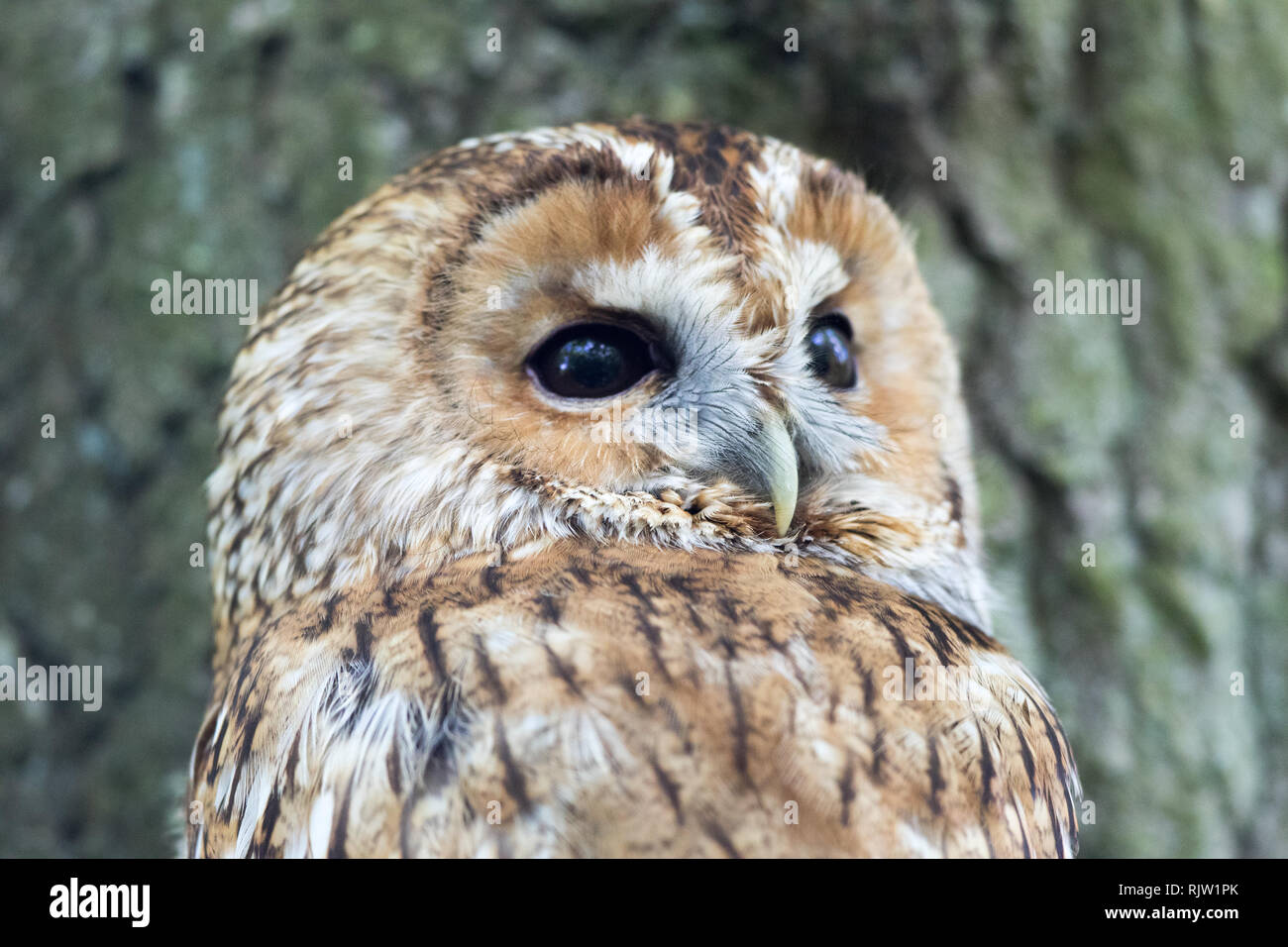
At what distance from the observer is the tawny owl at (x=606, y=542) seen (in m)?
0.93

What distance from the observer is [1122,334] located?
6.98 feet

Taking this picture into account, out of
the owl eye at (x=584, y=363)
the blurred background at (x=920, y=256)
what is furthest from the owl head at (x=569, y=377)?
the blurred background at (x=920, y=256)

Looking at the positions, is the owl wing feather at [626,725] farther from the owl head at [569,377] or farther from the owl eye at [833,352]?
the owl eye at [833,352]

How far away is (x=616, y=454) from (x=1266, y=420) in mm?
1723

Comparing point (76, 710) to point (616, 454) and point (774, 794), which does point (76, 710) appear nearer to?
point (616, 454)

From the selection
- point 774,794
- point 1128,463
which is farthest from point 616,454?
point 1128,463

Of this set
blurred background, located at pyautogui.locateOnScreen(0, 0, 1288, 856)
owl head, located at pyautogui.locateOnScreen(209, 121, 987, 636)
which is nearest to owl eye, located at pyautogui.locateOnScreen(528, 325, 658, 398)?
owl head, located at pyautogui.locateOnScreen(209, 121, 987, 636)

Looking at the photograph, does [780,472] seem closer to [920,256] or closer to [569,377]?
[569,377]

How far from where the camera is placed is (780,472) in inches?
47.7

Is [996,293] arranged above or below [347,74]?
below

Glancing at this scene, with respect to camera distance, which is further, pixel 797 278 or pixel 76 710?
pixel 76 710

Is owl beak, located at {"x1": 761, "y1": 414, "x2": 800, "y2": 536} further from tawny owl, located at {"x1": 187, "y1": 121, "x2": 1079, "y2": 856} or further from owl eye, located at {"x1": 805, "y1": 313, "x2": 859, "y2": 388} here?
owl eye, located at {"x1": 805, "y1": 313, "x2": 859, "y2": 388}

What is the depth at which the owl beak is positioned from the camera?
1207 millimetres
